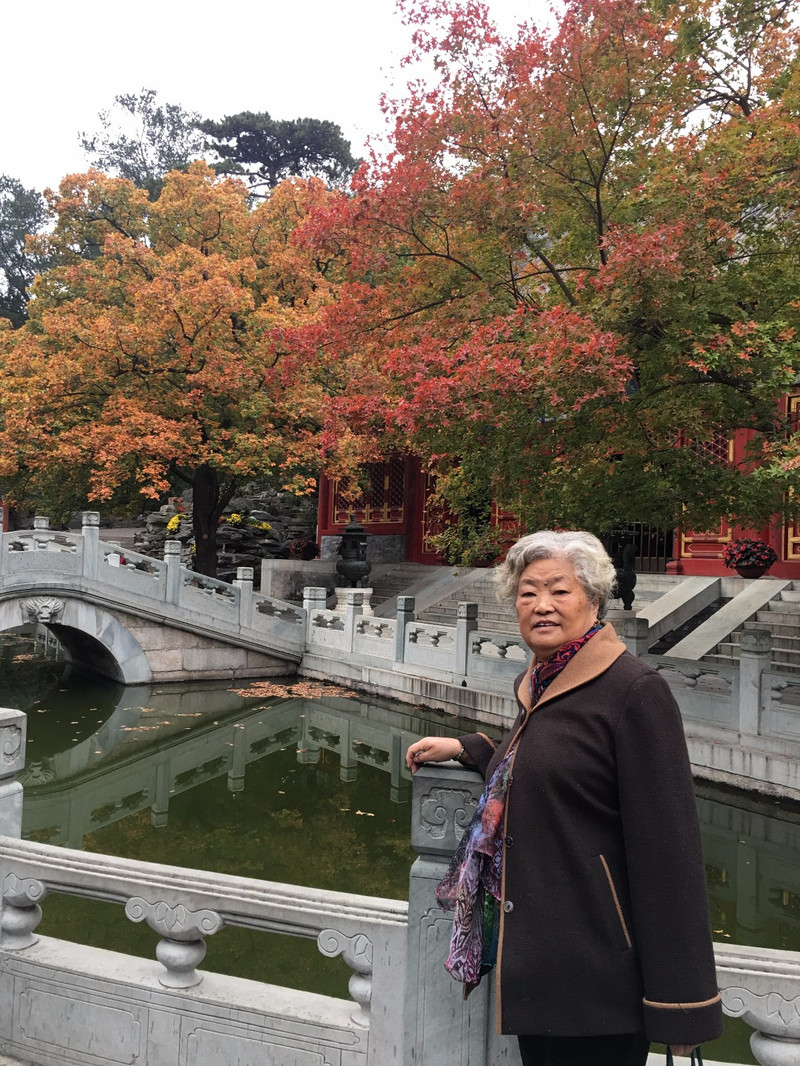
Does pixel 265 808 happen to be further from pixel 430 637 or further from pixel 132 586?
pixel 132 586

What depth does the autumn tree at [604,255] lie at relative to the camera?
6344 mm

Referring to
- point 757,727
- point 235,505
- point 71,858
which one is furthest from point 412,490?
point 71,858

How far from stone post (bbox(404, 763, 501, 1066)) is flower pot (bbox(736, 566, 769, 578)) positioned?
38.1 feet

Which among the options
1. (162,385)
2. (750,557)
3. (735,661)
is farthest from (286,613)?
(735,661)

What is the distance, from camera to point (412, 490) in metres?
19.1

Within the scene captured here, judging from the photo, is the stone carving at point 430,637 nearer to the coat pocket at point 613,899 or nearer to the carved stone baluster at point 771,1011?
the carved stone baluster at point 771,1011

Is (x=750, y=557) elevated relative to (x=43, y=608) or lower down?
elevated

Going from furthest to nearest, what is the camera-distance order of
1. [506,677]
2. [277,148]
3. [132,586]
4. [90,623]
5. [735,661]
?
1. [277,148]
2. [132,586]
3. [90,623]
4. [506,677]
5. [735,661]

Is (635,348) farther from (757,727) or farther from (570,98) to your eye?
(757,727)

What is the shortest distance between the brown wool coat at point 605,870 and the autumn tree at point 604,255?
4.82 meters

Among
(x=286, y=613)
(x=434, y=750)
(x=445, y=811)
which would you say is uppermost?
(x=434, y=750)

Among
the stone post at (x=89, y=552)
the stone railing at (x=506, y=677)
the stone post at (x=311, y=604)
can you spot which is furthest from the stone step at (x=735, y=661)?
the stone post at (x=89, y=552)

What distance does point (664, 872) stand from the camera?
148cm

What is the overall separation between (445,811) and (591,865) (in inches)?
20.9
